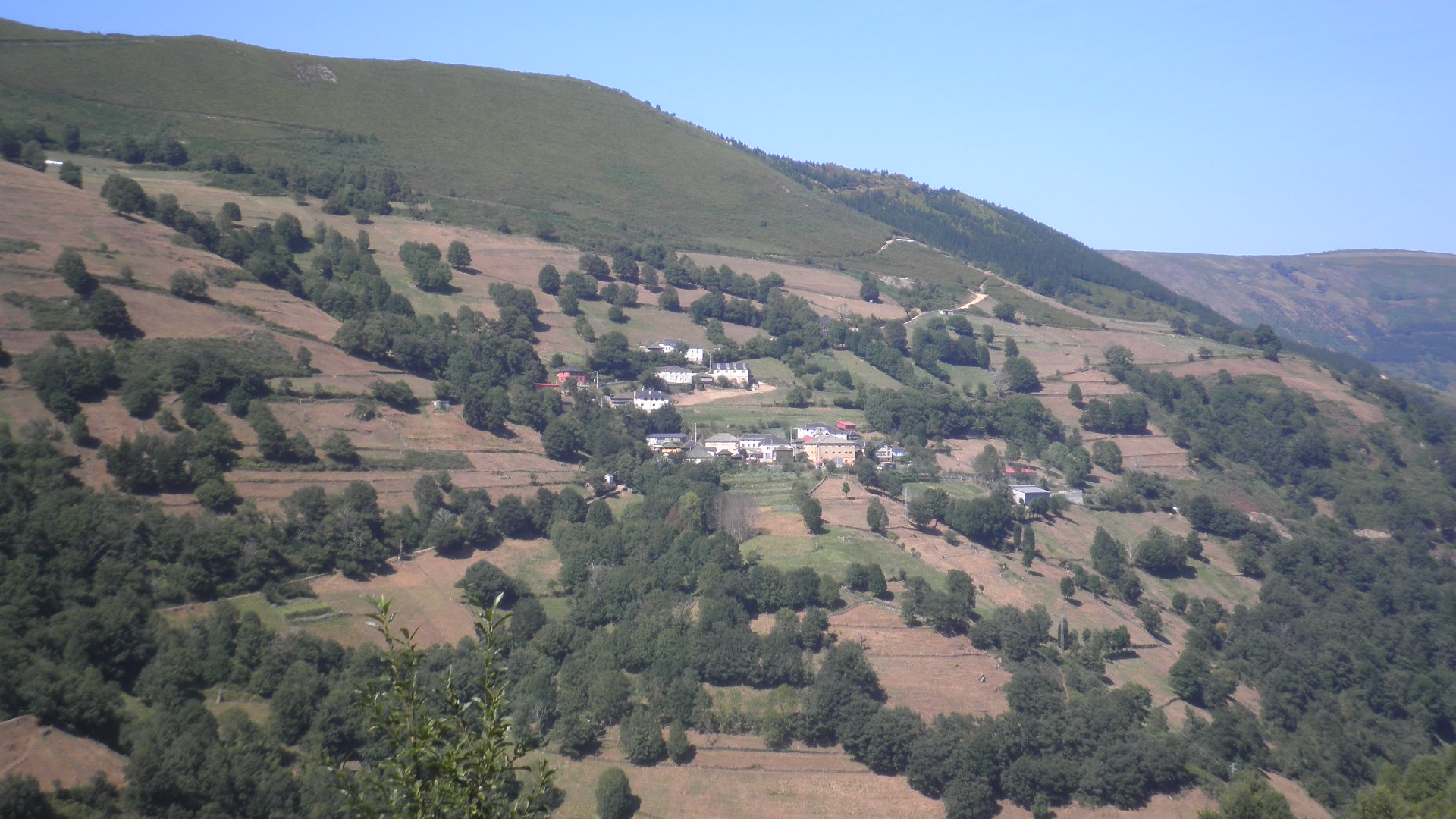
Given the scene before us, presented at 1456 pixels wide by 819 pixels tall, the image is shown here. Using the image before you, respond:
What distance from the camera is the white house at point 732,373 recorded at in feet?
255

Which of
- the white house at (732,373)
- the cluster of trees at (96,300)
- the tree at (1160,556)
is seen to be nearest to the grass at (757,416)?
the white house at (732,373)

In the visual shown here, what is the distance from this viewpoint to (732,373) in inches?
3078

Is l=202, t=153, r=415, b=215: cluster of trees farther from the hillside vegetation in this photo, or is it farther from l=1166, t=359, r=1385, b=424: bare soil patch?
l=1166, t=359, r=1385, b=424: bare soil patch

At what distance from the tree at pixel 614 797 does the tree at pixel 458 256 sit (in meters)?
58.7

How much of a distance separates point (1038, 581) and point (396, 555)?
3098 cm

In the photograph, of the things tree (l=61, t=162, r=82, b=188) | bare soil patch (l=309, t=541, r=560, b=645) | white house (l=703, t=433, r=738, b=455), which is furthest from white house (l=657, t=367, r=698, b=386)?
tree (l=61, t=162, r=82, b=188)

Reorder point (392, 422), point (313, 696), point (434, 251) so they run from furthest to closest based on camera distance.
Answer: point (434, 251) → point (392, 422) → point (313, 696)

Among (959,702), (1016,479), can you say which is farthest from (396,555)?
(1016,479)

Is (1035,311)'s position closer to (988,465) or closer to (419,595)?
(988,465)

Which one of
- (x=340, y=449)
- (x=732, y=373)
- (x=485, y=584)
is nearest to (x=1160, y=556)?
(x=732, y=373)

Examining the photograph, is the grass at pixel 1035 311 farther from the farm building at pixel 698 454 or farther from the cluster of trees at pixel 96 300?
the cluster of trees at pixel 96 300

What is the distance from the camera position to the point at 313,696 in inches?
1242

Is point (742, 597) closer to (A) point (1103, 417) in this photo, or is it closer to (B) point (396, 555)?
(B) point (396, 555)

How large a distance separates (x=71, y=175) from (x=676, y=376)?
44389mm
